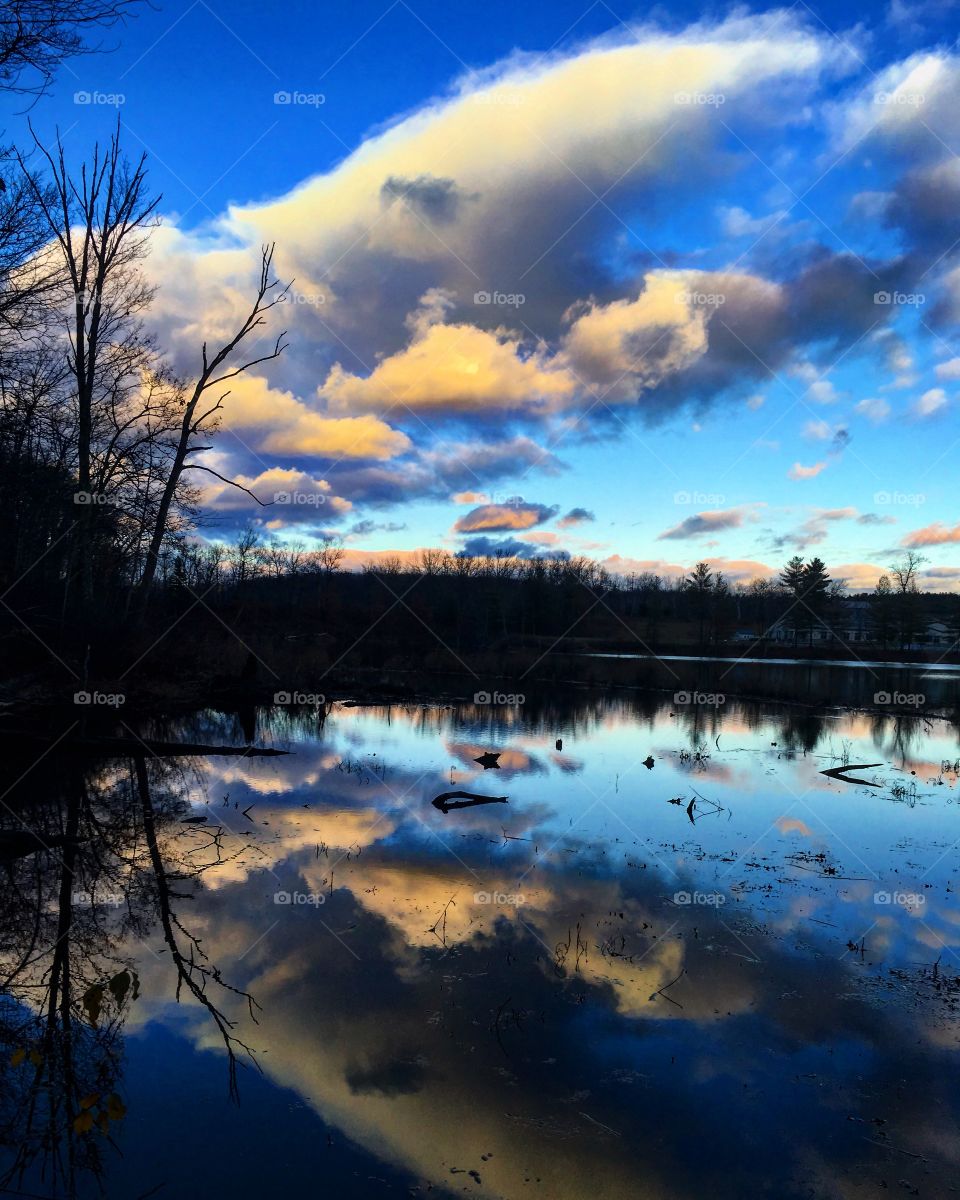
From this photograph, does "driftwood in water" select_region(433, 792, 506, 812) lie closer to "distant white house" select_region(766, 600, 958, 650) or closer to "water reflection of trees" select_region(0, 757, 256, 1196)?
"water reflection of trees" select_region(0, 757, 256, 1196)

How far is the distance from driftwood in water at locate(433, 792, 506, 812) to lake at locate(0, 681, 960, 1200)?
0.41ft

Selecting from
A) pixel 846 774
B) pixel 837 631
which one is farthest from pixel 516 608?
pixel 846 774

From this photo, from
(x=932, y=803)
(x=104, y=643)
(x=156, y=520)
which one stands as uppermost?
(x=156, y=520)

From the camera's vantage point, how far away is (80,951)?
721 cm

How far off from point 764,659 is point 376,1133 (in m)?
78.4

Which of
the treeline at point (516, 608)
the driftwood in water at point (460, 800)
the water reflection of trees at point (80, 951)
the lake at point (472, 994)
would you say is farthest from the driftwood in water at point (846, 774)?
the treeline at point (516, 608)

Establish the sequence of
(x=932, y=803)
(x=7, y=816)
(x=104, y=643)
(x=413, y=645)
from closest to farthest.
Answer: (x=7, y=816) → (x=932, y=803) → (x=104, y=643) → (x=413, y=645)

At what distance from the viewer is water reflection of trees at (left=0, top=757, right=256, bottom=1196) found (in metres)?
4.66

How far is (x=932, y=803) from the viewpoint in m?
15.2

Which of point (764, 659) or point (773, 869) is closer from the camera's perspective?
point (773, 869)

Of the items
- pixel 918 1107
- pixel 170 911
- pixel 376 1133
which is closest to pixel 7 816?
pixel 170 911

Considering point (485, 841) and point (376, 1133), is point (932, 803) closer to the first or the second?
point (485, 841)

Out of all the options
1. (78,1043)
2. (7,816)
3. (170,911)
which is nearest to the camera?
(78,1043)

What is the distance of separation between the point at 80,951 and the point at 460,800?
7.76 metres
